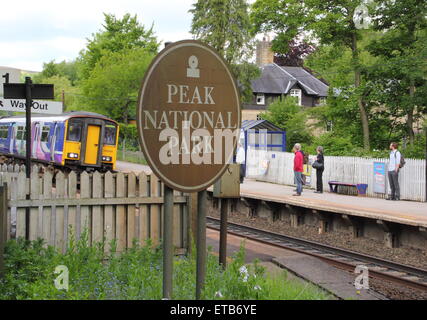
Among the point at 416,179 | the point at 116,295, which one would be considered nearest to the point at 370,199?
the point at 416,179

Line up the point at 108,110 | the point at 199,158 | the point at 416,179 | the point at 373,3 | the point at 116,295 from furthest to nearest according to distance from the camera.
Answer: the point at 108,110
the point at 373,3
the point at 416,179
the point at 116,295
the point at 199,158

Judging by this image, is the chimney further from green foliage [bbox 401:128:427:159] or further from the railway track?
the railway track

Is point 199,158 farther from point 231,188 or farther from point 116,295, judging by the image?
point 231,188

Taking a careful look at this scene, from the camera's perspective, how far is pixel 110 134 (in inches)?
1072

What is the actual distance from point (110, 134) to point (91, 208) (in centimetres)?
1944

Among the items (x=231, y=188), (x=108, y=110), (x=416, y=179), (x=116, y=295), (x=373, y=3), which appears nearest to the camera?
(x=116, y=295)

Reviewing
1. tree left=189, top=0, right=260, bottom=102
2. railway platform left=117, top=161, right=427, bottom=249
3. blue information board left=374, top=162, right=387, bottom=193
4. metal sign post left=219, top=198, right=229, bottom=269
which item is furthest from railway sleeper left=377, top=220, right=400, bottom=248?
tree left=189, top=0, right=260, bottom=102

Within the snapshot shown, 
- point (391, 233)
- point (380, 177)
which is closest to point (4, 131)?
point (380, 177)

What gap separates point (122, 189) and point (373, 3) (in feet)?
68.5

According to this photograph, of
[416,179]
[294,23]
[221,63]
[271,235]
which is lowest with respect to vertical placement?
[271,235]

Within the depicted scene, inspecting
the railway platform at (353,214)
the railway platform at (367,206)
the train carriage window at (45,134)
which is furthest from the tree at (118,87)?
the railway platform at (367,206)

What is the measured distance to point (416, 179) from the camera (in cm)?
1934

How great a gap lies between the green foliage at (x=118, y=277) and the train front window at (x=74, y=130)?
18.3 m

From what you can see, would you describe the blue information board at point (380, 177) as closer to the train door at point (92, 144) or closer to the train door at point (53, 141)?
the train door at point (92, 144)
